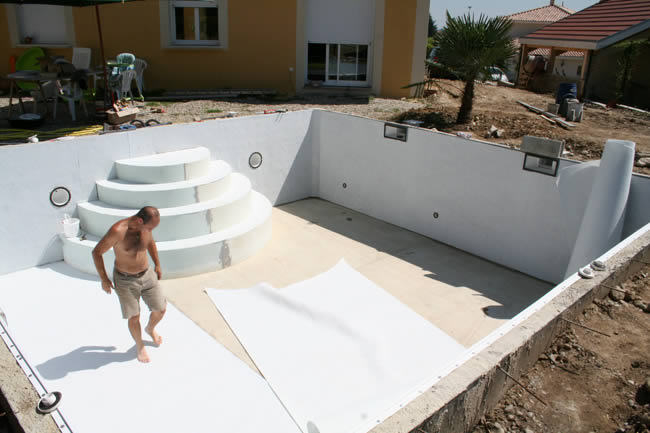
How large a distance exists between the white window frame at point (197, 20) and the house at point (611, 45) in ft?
44.1

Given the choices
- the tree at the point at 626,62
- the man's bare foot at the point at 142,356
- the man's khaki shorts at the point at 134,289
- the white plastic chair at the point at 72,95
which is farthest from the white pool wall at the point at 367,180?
the tree at the point at 626,62

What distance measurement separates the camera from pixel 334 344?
639cm

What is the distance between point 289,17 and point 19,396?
47.1ft

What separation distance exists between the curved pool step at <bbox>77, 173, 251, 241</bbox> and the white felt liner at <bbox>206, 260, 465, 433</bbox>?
4.18ft

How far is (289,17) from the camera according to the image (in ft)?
51.0

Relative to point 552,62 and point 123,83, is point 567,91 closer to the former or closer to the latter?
point 552,62

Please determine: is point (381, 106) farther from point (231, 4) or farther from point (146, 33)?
point (146, 33)

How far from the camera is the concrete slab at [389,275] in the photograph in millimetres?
7188

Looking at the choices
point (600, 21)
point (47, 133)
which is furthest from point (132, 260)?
point (600, 21)

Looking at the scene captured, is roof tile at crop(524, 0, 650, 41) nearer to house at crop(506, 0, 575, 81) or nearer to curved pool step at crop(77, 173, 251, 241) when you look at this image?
curved pool step at crop(77, 173, 251, 241)

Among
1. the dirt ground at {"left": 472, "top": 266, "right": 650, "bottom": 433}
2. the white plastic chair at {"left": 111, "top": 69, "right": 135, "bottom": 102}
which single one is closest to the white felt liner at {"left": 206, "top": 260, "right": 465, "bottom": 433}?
the dirt ground at {"left": 472, "top": 266, "right": 650, "bottom": 433}

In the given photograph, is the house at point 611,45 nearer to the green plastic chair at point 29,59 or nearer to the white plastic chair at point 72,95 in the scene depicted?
the white plastic chair at point 72,95

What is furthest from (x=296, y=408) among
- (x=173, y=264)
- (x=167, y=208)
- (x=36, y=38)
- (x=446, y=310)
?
(x=36, y=38)

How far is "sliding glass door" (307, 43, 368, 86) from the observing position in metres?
16.4
